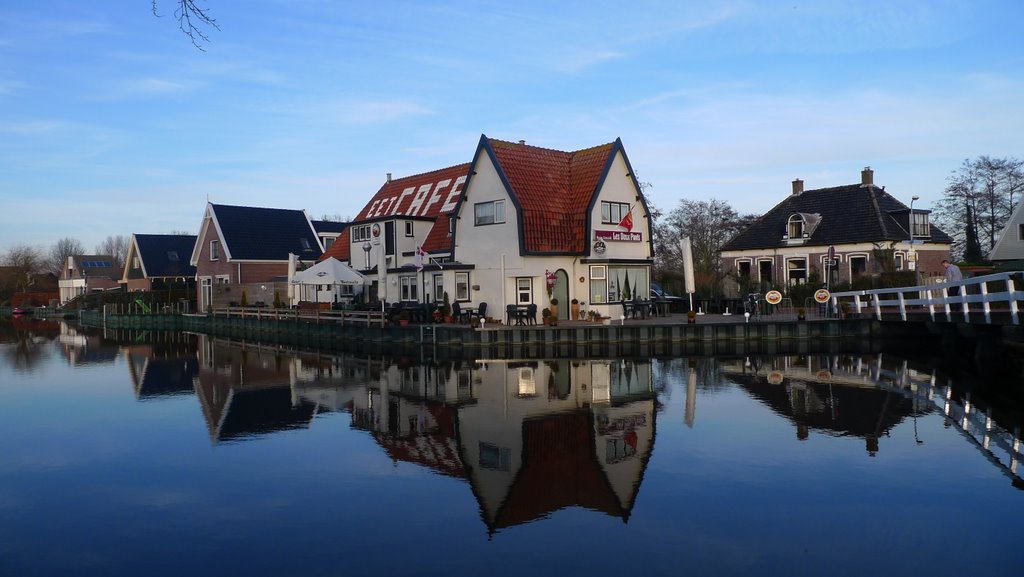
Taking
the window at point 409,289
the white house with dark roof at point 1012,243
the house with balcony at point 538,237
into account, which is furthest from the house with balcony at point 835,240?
the window at point 409,289

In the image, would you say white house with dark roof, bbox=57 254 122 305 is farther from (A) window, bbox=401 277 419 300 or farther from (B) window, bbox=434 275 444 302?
(B) window, bbox=434 275 444 302

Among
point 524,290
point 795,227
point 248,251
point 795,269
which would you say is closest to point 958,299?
point 524,290

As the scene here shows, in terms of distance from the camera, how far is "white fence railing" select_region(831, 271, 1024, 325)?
58.7ft

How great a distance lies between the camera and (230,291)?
2026 inches

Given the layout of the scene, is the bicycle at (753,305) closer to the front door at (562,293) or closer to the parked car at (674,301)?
the parked car at (674,301)

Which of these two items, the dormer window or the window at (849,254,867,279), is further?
the dormer window

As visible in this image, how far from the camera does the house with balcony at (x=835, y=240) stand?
131 feet

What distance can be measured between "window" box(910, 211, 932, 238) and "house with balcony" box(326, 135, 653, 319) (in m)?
16.5

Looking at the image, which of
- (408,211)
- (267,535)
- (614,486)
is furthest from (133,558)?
(408,211)

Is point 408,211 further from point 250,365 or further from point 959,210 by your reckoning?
point 959,210

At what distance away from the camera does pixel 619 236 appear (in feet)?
107

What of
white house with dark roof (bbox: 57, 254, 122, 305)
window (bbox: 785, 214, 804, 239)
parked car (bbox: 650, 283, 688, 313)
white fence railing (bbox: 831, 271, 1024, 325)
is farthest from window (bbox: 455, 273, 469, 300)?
white house with dark roof (bbox: 57, 254, 122, 305)

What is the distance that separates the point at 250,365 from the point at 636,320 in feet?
50.3

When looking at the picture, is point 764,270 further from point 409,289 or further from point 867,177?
point 409,289
